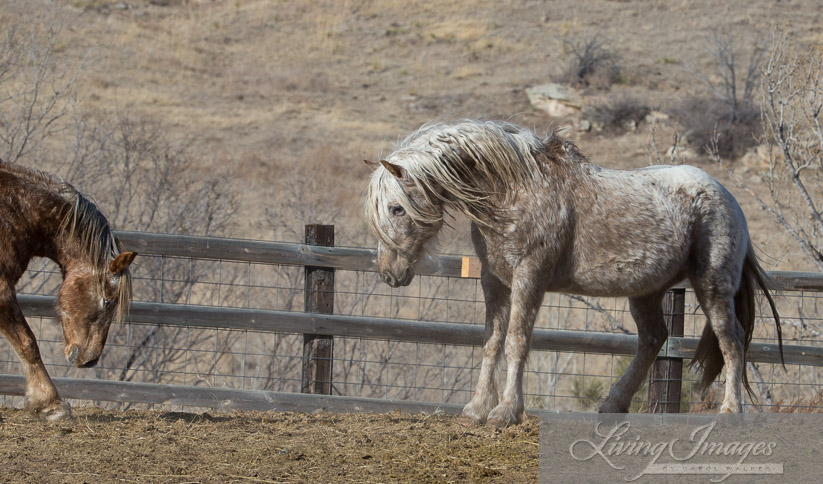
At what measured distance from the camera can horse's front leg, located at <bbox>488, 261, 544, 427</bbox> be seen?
15.9 feet

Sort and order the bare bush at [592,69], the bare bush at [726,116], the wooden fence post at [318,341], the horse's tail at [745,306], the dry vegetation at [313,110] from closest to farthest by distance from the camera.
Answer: the dry vegetation at [313,110] → the horse's tail at [745,306] → the wooden fence post at [318,341] → the bare bush at [726,116] → the bare bush at [592,69]

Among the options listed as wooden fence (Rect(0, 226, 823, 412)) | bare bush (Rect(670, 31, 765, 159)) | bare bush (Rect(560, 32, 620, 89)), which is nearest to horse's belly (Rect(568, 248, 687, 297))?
wooden fence (Rect(0, 226, 823, 412))

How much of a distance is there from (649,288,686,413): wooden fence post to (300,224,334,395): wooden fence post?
103 inches

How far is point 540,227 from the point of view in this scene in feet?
16.0

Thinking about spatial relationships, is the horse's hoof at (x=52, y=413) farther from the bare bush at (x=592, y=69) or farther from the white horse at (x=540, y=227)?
the bare bush at (x=592, y=69)

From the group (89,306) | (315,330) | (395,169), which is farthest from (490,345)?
(89,306)

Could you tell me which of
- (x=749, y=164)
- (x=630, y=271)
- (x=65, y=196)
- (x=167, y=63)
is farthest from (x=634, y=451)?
(x=167, y=63)

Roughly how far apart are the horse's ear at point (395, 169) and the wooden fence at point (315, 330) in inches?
52.0

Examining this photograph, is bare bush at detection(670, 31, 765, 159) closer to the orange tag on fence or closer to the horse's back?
the orange tag on fence

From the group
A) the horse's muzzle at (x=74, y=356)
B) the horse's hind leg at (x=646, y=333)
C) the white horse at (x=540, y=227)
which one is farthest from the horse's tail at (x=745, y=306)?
the horse's muzzle at (x=74, y=356)

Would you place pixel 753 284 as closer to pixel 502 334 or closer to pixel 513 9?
pixel 502 334

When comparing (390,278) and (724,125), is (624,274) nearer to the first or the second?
(390,278)

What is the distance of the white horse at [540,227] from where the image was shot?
4871mm

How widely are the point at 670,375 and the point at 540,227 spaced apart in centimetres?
236
